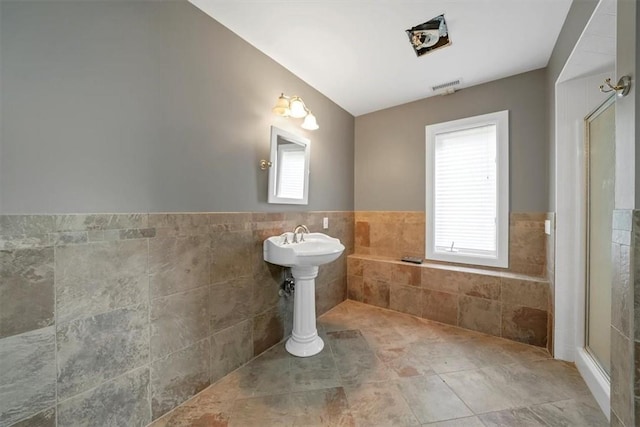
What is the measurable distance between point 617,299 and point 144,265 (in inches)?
80.4

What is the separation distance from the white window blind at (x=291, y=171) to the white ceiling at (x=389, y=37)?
547 millimetres

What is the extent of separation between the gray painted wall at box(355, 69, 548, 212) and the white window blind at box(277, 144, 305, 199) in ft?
3.67

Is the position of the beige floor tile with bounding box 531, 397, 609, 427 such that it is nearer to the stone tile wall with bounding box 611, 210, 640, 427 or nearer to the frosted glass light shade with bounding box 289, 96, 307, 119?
the stone tile wall with bounding box 611, 210, 640, 427

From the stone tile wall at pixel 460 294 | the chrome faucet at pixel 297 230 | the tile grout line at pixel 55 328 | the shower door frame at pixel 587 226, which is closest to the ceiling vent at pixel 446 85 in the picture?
the shower door frame at pixel 587 226

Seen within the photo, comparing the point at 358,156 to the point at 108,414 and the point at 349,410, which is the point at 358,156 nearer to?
the point at 349,410

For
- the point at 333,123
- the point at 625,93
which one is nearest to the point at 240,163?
the point at 333,123

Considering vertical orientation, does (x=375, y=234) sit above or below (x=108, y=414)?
above

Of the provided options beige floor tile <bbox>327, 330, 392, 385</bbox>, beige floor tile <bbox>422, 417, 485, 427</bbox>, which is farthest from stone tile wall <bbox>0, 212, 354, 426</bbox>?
beige floor tile <bbox>422, 417, 485, 427</bbox>

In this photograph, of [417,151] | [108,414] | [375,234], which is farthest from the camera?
[375,234]

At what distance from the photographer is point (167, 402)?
1280 millimetres

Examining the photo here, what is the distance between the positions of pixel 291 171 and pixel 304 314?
1.21 meters

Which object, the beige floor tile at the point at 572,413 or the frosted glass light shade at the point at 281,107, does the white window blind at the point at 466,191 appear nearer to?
the beige floor tile at the point at 572,413

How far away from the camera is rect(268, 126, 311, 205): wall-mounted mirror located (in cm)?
189

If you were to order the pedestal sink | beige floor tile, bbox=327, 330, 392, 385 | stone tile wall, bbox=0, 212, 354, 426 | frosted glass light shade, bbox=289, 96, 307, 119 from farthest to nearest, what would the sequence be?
frosted glass light shade, bbox=289, 96, 307, 119
the pedestal sink
beige floor tile, bbox=327, 330, 392, 385
stone tile wall, bbox=0, 212, 354, 426
